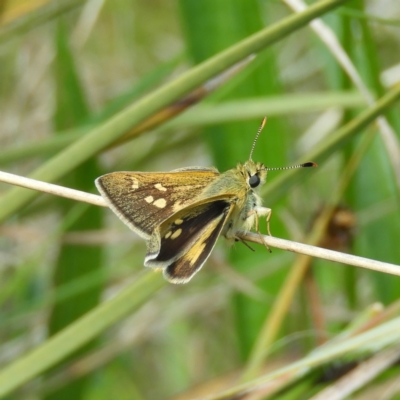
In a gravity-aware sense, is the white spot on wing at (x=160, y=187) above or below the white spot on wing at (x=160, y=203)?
above

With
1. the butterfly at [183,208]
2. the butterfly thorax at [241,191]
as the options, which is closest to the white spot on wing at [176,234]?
the butterfly at [183,208]

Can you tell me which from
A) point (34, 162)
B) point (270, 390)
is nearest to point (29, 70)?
point (34, 162)

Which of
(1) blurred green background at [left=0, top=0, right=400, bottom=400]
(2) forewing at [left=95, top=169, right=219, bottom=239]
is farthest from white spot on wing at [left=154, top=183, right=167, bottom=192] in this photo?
(1) blurred green background at [left=0, top=0, right=400, bottom=400]

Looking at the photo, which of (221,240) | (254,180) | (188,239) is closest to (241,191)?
(254,180)

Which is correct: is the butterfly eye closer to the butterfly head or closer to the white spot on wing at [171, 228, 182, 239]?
the butterfly head

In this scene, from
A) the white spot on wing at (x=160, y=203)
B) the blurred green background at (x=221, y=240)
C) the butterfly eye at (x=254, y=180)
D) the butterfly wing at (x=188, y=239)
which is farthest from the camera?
the blurred green background at (x=221, y=240)

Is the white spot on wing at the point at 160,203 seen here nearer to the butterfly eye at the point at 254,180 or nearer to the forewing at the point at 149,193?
the forewing at the point at 149,193

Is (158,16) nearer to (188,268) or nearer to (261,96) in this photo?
(261,96)
